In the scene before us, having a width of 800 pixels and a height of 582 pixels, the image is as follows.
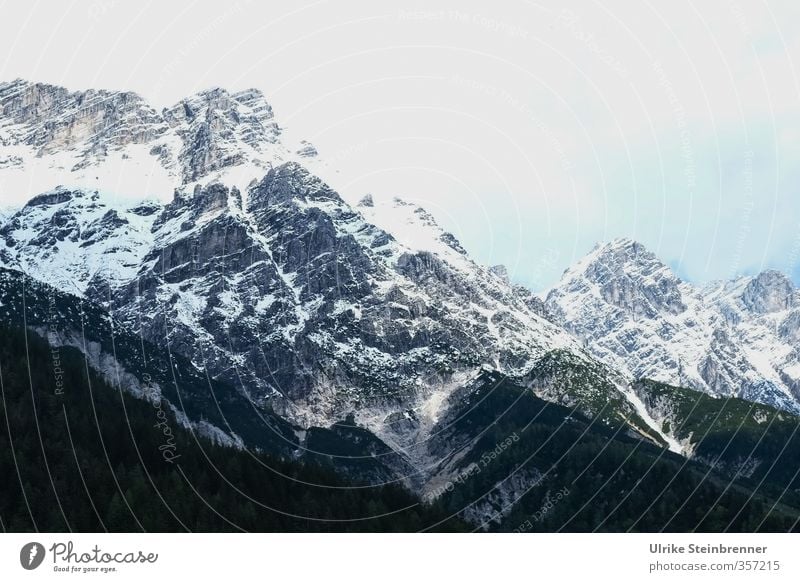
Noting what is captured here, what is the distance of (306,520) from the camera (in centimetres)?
17462

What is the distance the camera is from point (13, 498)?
151625 millimetres
